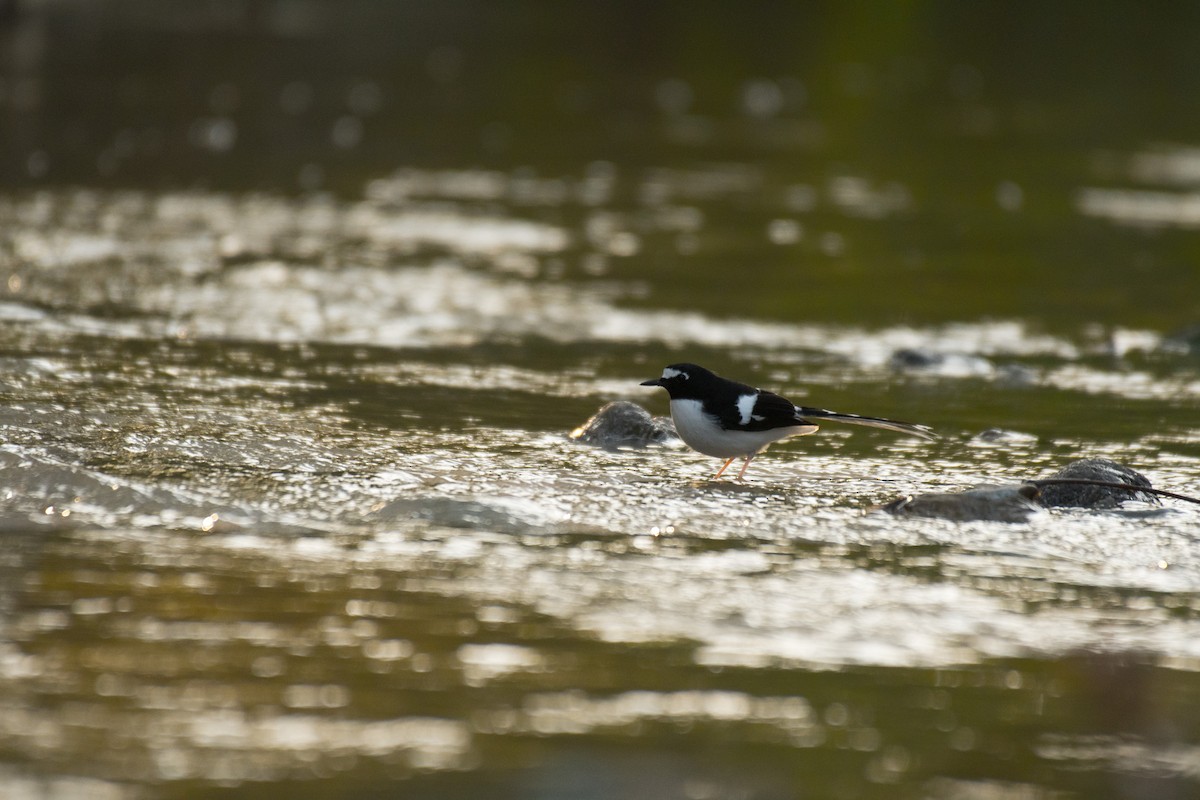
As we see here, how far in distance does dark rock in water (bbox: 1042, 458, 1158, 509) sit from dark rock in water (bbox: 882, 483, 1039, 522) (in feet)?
0.53

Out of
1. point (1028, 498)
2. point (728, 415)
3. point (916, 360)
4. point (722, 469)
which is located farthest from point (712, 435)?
point (916, 360)

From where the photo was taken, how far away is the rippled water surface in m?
3.81

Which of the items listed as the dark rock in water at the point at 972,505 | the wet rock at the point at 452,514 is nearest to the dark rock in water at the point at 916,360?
the dark rock in water at the point at 972,505

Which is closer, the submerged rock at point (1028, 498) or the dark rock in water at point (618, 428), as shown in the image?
the submerged rock at point (1028, 498)

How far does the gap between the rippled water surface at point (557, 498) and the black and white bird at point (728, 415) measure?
0.16m

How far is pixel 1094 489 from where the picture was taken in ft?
19.3

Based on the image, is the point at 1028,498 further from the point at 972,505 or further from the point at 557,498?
the point at 557,498

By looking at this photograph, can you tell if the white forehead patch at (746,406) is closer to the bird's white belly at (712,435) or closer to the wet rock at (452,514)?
the bird's white belly at (712,435)

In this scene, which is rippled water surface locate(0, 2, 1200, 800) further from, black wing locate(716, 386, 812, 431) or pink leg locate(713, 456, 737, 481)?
black wing locate(716, 386, 812, 431)

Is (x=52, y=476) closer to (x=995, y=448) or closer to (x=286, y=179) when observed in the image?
(x=995, y=448)

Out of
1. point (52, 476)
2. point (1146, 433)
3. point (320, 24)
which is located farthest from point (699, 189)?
point (320, 24)

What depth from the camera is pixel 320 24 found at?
32.5 meters

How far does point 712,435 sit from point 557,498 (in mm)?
760

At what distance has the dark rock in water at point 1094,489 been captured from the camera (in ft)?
19.2
